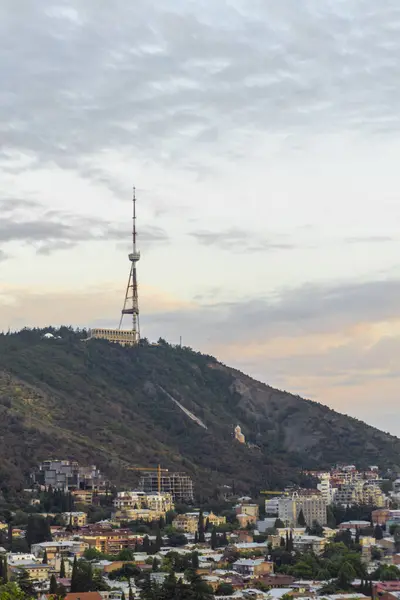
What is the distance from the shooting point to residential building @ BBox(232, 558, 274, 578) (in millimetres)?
114269

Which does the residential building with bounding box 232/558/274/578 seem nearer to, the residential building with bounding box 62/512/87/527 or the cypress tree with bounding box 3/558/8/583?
the cypress tree with bounding box 3/558/8/583

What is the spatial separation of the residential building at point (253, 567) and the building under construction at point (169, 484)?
48.5m

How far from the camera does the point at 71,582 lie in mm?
97875

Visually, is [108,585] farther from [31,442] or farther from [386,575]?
[31,442]

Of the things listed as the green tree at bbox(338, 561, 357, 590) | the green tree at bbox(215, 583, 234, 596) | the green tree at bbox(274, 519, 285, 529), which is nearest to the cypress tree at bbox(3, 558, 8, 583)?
the green tree at bbox(215, 583, 234, 596)

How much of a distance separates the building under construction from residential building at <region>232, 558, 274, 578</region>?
48.5 m

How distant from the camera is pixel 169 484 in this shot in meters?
170

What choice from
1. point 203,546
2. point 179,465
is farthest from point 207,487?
point 203,546

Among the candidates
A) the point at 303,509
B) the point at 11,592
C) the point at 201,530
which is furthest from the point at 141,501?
the point at 11,592

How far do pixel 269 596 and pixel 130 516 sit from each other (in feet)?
164

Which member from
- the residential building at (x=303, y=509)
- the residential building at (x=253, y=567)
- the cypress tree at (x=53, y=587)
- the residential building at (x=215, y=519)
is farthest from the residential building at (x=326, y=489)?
the cypress tree at (x=53, y=587)

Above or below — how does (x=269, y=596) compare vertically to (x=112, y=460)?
below

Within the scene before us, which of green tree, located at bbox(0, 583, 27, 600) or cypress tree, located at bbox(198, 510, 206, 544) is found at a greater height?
cypress tree, located at bbox(198, 510, 206, 544)

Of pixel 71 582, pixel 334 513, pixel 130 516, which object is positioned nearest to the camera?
pixel 71 582
